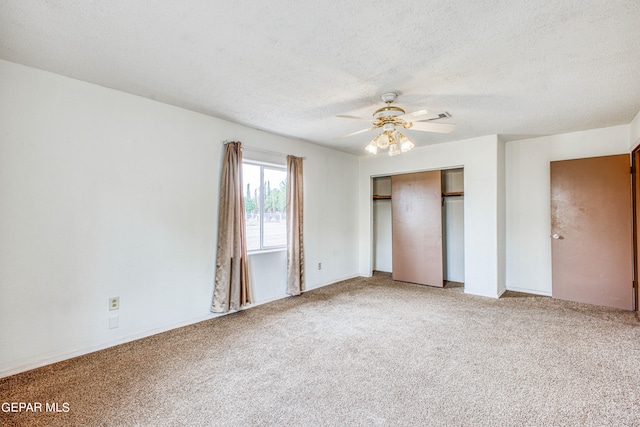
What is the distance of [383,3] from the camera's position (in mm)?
1634

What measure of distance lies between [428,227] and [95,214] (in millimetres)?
4593

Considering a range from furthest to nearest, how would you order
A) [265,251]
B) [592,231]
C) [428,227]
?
[428,227] → [265,251] → [592,231]

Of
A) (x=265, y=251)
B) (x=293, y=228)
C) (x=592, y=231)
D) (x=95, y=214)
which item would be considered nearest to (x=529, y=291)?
(x=592, y=231)

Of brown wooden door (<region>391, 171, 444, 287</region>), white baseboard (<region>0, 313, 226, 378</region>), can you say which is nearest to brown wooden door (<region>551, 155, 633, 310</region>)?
brown wooden door (<region>391, 171, 444, 287</region>)

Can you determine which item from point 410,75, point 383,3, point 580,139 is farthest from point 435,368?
point 580,139

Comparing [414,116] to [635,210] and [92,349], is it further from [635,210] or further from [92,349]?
[92,349]

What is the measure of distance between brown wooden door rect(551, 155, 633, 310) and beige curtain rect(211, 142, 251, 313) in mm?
4392

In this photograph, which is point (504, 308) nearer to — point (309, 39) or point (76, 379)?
point (309, 39)

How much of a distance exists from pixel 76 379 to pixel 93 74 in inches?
96.1

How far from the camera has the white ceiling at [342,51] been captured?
66.9 inches

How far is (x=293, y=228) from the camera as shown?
435 cm

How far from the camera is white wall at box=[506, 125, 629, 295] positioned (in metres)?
4.27

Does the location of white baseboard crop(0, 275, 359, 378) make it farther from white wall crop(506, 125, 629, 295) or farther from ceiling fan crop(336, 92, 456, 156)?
white wall crop(506, 125, 629, 295)

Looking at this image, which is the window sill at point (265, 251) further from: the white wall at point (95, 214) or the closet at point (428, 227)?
the closet at point (428, 227)
